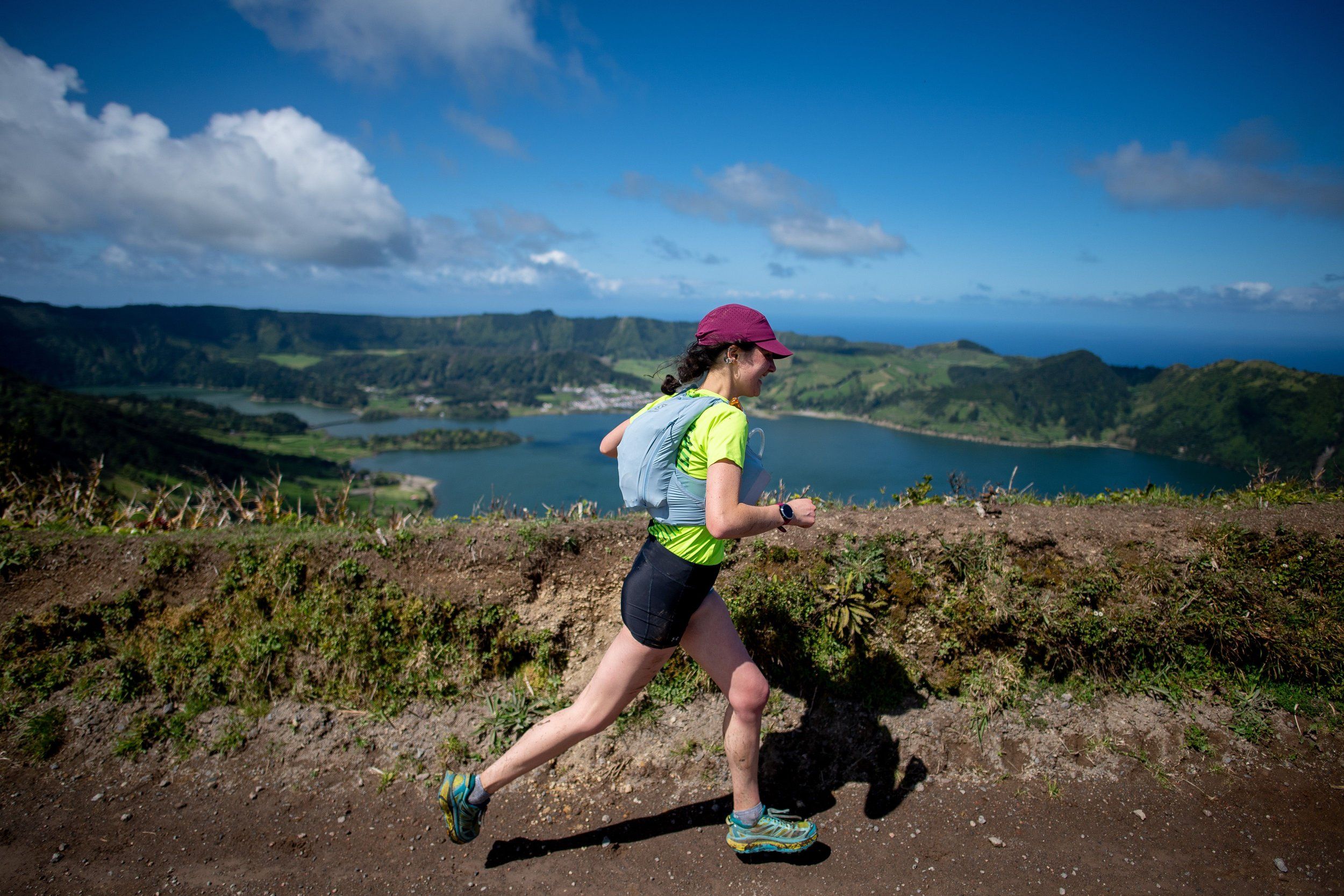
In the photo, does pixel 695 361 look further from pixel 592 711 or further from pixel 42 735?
pixel 42 735

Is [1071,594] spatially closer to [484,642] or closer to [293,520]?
[484,642]

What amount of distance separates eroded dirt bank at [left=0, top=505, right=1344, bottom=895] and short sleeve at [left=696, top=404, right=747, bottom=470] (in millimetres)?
1883

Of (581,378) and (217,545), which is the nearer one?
(217,545)

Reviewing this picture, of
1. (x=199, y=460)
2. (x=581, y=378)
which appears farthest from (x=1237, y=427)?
(x=581, y=378)

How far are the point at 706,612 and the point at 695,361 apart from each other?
1.17 m

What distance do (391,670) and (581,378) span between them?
114088mm

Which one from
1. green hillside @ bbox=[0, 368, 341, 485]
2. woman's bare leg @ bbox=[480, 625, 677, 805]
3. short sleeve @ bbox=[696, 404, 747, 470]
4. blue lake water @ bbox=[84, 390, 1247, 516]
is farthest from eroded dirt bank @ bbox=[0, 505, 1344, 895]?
green hillside @ bbox=[0, 368, 341, 485]

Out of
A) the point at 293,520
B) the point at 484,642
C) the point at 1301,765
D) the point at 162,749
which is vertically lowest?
the point at 162,749

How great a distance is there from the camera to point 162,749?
368 centimetres

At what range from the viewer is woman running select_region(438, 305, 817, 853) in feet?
8.33

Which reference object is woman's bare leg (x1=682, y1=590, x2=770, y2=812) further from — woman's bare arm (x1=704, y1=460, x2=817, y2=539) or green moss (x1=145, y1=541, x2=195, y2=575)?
green moss (x1=145, y1=541, x2=195, y2=575)

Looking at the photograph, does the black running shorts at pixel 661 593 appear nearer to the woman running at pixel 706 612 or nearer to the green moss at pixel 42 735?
the woman running at pixel 706 612

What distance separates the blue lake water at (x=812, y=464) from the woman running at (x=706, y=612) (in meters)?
2.09

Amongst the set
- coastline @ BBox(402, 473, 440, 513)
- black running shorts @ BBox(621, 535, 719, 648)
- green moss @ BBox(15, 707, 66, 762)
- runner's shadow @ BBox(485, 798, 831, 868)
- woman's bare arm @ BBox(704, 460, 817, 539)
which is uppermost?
woman's bare arm @ BBox(704, 460, 817, 539)
